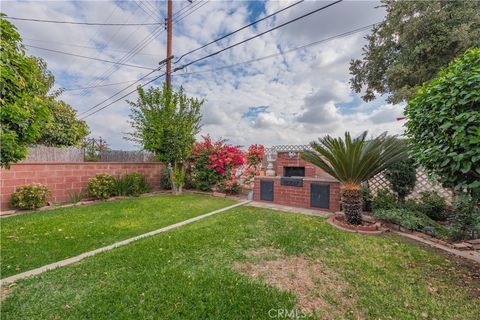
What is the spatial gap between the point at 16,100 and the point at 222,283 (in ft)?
8.83

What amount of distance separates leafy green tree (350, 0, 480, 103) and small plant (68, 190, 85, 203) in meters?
11.9

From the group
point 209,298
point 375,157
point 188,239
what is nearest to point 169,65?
point 188,239

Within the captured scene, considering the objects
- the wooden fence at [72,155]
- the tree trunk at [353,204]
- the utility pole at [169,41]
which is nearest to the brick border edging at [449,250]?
the tree trunk at [353,204]

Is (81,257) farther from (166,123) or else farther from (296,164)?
(296,164)

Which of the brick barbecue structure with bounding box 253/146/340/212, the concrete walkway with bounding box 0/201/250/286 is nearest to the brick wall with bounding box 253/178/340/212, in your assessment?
the brick barbecue structure with bounding box 253/146/340/212

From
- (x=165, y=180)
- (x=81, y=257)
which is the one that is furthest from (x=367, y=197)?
(x=165, y=180)

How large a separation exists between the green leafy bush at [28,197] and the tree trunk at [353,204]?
324 inches

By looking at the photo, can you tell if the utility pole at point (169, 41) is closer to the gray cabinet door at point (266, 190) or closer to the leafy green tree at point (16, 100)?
the gray cabinet door at point (266, 190)

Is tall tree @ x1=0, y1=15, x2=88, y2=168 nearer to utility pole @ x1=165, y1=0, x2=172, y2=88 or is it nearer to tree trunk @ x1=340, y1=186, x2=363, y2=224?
tree trunk @ x1=340, y1=186, x2=363, y2=224

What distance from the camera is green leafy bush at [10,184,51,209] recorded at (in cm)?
557

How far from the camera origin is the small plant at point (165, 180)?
9.17m

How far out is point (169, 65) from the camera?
29.2 ft

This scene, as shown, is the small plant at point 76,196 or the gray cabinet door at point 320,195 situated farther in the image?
the small plant at point 76,196

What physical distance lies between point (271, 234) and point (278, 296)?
6.13 ft
